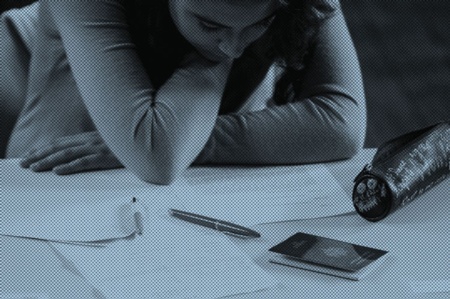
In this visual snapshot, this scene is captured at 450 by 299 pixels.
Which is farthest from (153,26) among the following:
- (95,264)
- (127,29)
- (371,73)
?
(371,73)

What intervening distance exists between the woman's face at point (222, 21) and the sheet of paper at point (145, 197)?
21 cm

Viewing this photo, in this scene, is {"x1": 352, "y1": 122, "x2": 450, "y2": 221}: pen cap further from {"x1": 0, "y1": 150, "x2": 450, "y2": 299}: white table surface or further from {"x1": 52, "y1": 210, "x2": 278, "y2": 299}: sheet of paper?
{"x1": 52, "y1": 210, "x2": 278, "y2": 299}: sheet of paper

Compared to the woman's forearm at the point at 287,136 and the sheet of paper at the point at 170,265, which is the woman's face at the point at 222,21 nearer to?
the woman's forearm at the point at 287,136

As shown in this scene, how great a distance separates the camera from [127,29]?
1271 millimetres

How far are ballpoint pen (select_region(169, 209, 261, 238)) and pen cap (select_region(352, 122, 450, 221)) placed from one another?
0.17 m

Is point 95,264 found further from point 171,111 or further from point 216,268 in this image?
point 171,111

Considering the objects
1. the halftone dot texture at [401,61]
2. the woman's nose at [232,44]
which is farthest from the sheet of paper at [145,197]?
the halftone dot texture at [401,61]

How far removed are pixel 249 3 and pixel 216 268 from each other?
40 centimetres

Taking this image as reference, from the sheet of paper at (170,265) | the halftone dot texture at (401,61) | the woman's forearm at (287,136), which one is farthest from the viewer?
the halftone dot texture at (401,61)

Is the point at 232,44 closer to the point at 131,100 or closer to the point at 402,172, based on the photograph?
the point at 131,100

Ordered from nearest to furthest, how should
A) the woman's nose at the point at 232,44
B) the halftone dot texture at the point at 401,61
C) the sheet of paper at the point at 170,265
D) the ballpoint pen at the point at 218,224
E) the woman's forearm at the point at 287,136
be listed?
the sheet of paper at the point at 170,265 → the ballpoint pen at the point at 218,224 → the woman's nose at the point at 232,44 → the woman's forearm at the point at 287,136 → the halftone dot texture at the point at 401,61

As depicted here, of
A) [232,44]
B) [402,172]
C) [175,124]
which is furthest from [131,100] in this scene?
[402,172]

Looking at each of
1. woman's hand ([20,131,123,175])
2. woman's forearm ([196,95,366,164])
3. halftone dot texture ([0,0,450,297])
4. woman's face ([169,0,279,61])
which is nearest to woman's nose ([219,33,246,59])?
woman's face ([169,0,279,61])

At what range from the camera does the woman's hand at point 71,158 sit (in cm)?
125
